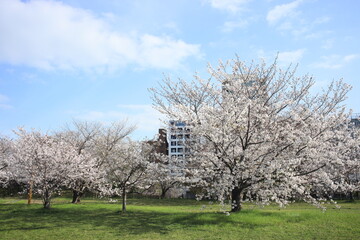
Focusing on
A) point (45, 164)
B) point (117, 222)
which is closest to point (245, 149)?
point (117, 222)

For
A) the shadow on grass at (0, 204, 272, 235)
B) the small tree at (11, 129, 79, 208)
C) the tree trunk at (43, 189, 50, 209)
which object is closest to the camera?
the shadow on grass at (0, 204, 272, 235)

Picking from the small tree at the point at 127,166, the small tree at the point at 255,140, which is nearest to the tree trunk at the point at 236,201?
the small tree at the point at 255,140

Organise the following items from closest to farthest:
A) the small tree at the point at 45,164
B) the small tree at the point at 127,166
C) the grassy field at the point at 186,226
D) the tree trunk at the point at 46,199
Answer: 1. the grassy field at the point at 186,226
2. the small tree at the point at 127,166
3. the small tree at the point at 45,164
4. the tree trunk at the point at 46,199

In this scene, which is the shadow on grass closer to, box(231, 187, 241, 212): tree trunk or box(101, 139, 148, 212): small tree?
box(231, 187, 241, 212): tree trunk

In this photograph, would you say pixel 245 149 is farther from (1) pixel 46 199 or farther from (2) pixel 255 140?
(1) pixel 46 199

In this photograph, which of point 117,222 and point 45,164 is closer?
point 117,222

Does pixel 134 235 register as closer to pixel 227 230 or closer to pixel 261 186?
pixel 227 230

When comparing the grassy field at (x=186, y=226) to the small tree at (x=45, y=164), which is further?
the small tree at (x=45, y=164)

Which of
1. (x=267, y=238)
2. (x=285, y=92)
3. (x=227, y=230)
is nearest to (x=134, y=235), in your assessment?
(x=227, y=230)

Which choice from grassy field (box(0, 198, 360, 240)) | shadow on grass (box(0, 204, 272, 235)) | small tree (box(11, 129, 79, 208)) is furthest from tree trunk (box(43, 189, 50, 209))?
grassy field (box(0, 198, 360, 240))

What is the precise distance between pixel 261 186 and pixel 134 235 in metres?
5.92

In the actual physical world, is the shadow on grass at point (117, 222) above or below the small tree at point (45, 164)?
below

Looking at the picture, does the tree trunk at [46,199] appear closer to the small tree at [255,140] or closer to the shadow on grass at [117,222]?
the shadow on grass at [117,222]

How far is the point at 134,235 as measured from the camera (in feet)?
34.2
